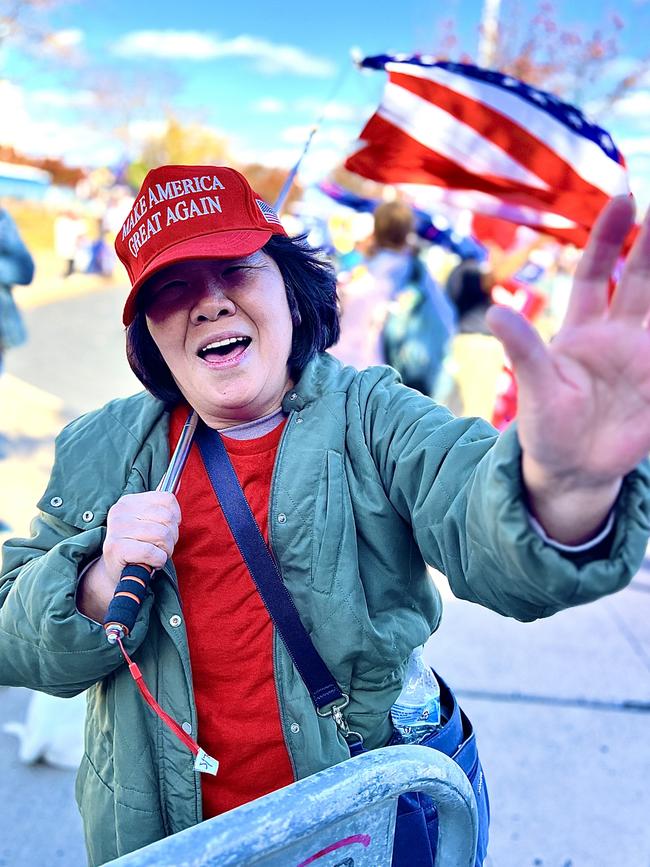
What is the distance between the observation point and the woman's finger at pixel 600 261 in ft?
3.10

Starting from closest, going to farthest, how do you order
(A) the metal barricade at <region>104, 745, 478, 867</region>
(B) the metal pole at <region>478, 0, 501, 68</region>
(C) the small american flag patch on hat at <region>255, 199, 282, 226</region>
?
1. (A) the metal barricade at <region>104, 745, 478, 867</region>
2. (C) the small american flag patch on hat at <region>255, 199, 282, 226</region>
3. (B) the metal pole at <region>478, 0, 501, 68</region>

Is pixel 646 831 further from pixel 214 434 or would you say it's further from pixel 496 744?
pixel 214 434

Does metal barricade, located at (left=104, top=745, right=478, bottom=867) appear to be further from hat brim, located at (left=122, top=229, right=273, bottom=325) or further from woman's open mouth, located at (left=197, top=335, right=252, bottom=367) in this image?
hat brim, located at (left=122, top=229, right=273, bottom=325)

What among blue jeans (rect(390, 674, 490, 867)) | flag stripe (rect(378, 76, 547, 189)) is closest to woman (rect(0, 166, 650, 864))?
blue jeans (rect(390, 674, 490, 867))

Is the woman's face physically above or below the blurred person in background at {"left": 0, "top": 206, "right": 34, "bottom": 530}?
above

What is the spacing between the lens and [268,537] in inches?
54.0

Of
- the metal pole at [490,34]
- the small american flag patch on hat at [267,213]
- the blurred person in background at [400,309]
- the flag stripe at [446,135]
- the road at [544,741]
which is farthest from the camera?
the metal pole at [490,34]

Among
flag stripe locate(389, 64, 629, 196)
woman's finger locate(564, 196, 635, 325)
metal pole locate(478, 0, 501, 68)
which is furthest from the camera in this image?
metal pole locate(478, 0, 501, 68)

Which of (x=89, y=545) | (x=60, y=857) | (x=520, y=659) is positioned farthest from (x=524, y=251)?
(x=89, y=545)

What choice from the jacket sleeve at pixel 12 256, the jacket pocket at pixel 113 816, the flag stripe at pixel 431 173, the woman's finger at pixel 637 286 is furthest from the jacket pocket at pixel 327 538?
the jacket sleeve at pixel 12 256

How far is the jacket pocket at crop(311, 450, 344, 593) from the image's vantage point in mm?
1328

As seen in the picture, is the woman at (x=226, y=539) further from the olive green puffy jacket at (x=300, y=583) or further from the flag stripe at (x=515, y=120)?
the flag stripe at (x=515, y=120)

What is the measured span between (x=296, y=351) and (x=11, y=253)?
130 inches

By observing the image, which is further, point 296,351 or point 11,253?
point 11,253
